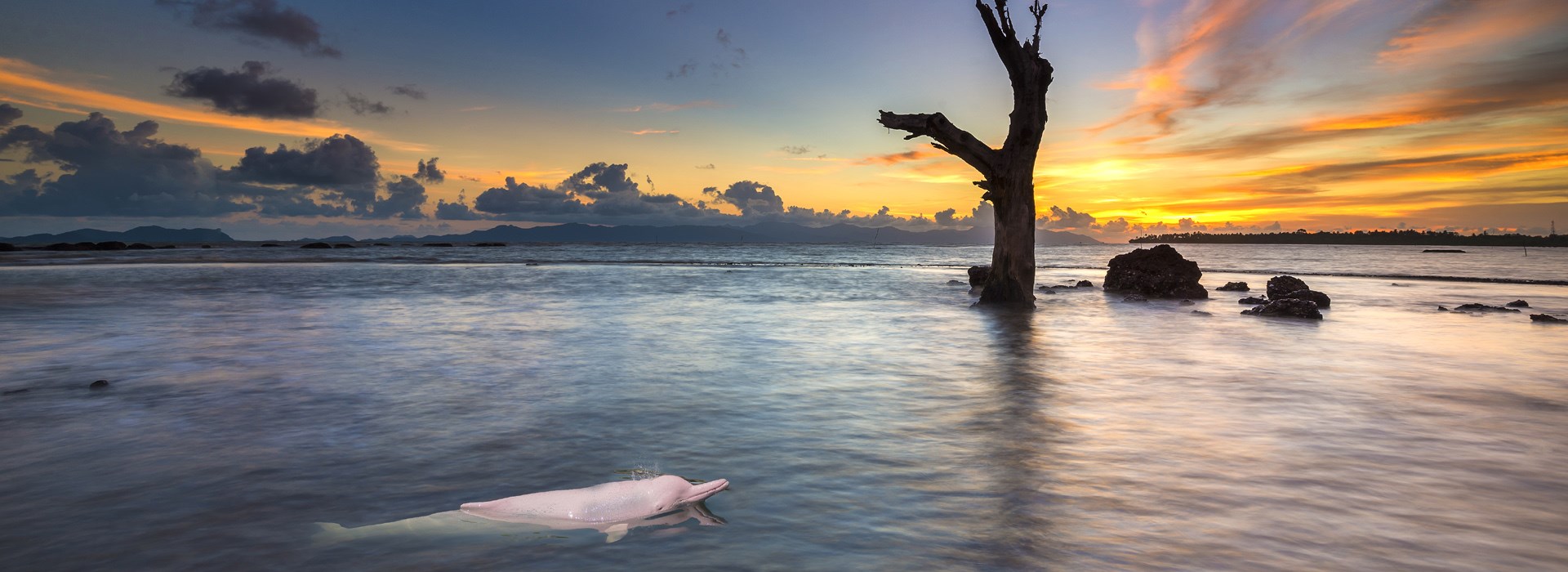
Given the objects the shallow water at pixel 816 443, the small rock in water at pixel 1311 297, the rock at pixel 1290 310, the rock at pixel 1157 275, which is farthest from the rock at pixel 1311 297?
the shallow water at pixel 816 443

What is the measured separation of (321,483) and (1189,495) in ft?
16.7

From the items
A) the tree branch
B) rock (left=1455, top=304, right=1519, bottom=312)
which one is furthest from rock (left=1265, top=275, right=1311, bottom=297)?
the tree branch

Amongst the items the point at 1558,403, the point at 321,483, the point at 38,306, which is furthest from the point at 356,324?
the point at 1558,403

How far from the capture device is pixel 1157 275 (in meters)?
22.8

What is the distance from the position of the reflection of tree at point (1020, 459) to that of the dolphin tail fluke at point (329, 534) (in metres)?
3.09

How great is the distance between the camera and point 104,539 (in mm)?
3613

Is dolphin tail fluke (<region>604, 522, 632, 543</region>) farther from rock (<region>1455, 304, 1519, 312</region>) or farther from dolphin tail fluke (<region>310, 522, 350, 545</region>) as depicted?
rock (<region>1455, 304, 1519, 312</region>)

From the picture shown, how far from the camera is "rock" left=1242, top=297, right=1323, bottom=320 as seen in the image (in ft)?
51.5

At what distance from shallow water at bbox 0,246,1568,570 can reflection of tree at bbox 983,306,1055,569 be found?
0.10 ft

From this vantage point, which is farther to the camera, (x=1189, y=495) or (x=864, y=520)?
(x=1189, y=495)

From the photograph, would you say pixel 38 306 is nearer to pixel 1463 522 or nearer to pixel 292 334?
pixel 292 334

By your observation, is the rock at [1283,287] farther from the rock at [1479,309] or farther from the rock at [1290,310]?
the rock at [1479,309]

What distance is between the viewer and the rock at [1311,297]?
17422mm

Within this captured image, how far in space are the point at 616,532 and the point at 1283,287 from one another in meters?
19.6
